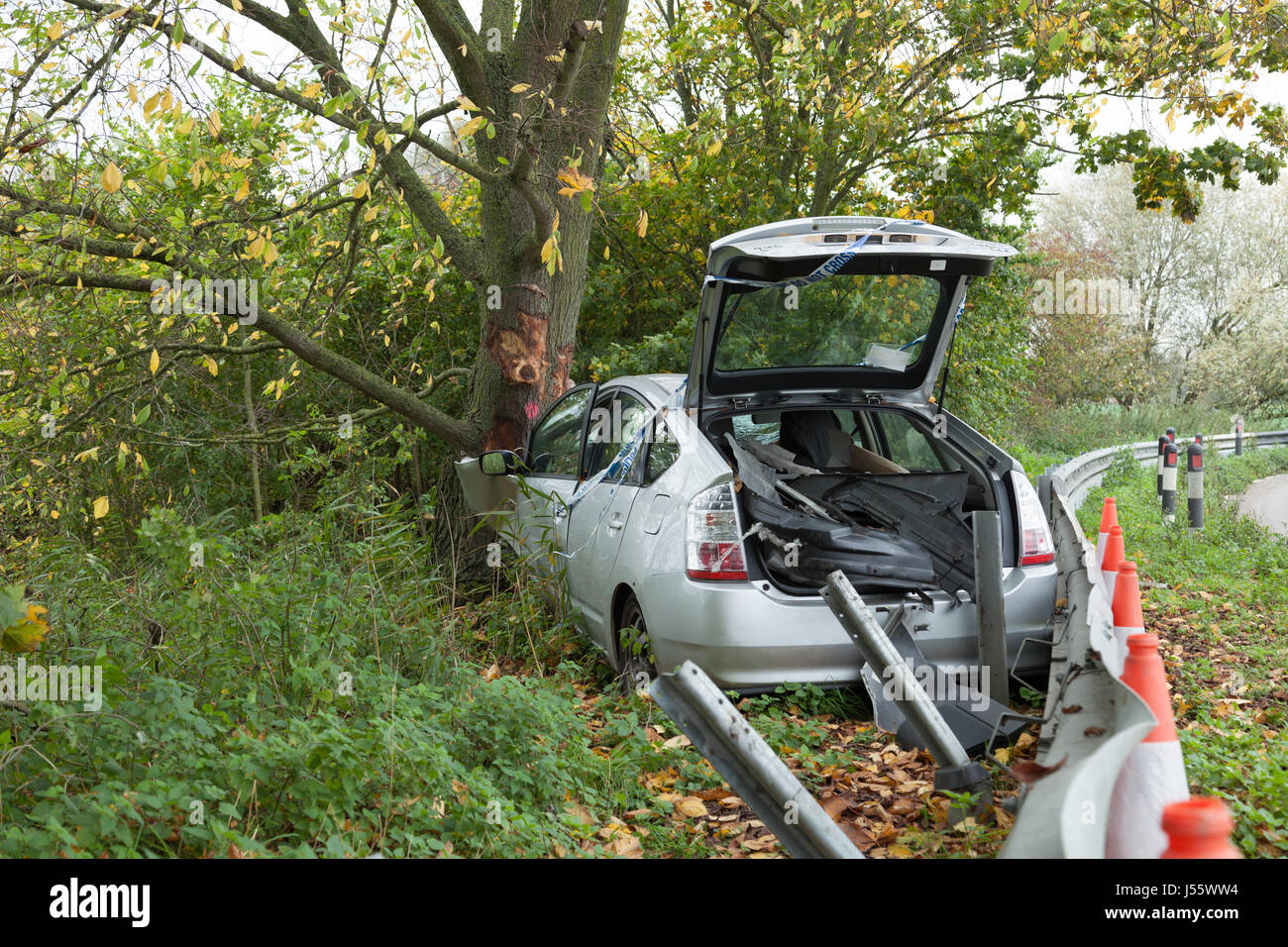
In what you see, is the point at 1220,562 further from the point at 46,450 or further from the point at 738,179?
the point at 46,450

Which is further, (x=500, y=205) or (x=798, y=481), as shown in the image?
(x=500, y=205)

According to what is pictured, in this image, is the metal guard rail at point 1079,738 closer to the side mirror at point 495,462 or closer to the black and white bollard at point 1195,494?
the side mirror at point 495,462

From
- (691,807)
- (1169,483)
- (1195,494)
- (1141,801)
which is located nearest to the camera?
(1141,801)

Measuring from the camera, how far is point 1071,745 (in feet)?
8.62

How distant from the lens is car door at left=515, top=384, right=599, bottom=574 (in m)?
6.61

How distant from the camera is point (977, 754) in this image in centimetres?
440

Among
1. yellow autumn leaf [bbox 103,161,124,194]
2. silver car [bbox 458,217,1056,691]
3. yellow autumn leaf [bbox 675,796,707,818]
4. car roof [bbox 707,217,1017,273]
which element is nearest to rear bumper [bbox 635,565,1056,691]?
silver car [bbox 458,217,1056,691]

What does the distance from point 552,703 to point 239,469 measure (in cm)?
853

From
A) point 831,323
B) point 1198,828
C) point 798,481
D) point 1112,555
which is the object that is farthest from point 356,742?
point 1112,555

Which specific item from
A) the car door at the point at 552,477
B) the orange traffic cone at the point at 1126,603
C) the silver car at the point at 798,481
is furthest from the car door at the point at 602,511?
the orange traffic cone at the point at 1126,603

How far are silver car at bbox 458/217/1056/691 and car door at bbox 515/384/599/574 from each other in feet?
0.13

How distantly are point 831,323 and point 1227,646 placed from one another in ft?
10.6

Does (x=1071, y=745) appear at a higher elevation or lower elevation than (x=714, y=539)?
lower

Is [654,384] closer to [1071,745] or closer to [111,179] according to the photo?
[111,179]
